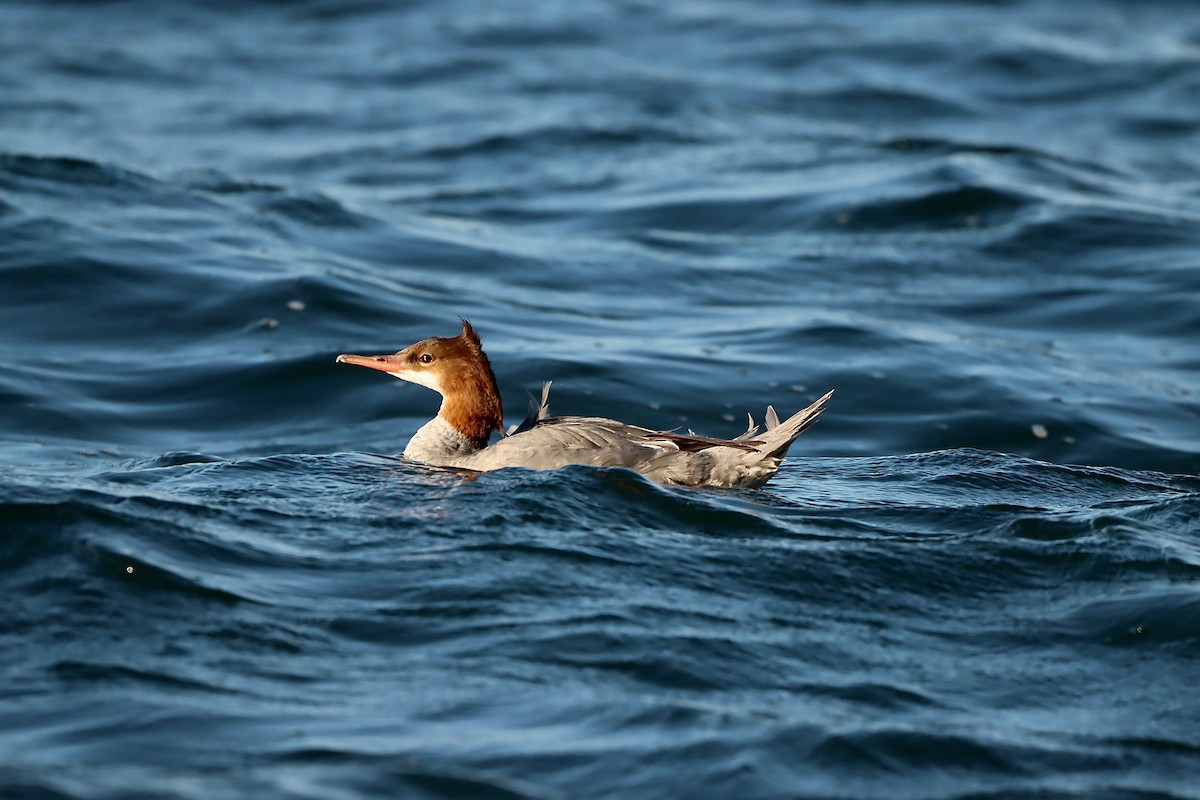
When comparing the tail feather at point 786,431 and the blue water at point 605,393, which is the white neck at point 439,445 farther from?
the tail feather at point 786,431

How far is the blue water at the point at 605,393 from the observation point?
18.3ft

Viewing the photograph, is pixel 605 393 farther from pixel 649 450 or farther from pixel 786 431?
pixel 786 431

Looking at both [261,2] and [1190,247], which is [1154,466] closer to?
[1190,247]

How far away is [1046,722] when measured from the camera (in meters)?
5.79

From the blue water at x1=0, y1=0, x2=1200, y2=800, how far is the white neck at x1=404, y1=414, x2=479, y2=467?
1.96ft

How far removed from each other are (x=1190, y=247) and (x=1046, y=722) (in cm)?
1062

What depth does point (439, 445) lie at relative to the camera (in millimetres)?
8641

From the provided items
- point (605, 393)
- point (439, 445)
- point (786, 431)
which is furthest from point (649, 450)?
point (605, 393)

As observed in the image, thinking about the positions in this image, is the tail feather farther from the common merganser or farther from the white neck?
the white neck

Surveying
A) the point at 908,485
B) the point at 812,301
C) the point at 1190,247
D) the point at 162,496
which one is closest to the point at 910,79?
the point at 1190,247

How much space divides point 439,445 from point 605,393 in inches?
114

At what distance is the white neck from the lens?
28.2 feet

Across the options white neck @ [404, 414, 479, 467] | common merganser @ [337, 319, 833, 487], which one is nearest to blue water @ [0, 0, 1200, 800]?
common merganser @ [337, 319, 833, 487]

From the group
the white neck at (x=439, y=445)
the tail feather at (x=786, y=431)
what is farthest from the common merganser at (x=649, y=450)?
the white neck at (x=439, y=445)
